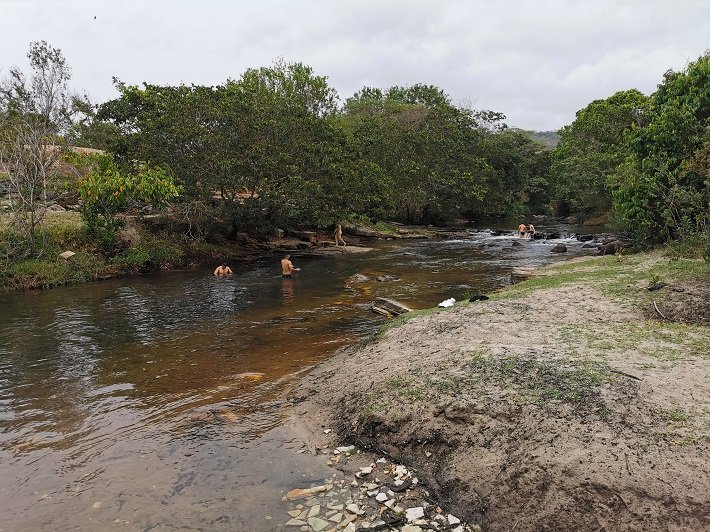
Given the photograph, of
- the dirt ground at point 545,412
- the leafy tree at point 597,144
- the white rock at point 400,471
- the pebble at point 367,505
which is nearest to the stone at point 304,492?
the pebble at point 367,505

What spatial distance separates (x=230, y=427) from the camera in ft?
23.4

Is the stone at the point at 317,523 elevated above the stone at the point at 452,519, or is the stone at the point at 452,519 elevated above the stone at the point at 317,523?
the stone at the point at 452,519

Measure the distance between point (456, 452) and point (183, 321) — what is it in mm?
10370

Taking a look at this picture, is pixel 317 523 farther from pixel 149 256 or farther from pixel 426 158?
pixel 426 158

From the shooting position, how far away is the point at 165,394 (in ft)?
28.1

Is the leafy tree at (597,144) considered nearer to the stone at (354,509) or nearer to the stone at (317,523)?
the stone at (354,509)

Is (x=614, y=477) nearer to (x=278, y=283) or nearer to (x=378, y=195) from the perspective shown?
(x=278, y=283)

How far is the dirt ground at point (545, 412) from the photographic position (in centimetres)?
439

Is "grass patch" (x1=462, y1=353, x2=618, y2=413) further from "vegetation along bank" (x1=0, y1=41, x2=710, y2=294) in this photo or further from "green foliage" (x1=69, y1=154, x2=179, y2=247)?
"green foliage" (x1=69, y1=154, x2=179, y2=247)

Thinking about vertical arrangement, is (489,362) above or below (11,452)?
above

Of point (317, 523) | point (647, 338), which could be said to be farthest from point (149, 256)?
point (647, 338)

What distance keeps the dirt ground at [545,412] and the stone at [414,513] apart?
0.90ft

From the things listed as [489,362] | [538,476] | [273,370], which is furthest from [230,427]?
[538,476]

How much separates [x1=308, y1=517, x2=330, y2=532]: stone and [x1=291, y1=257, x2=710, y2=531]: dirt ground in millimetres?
1165
